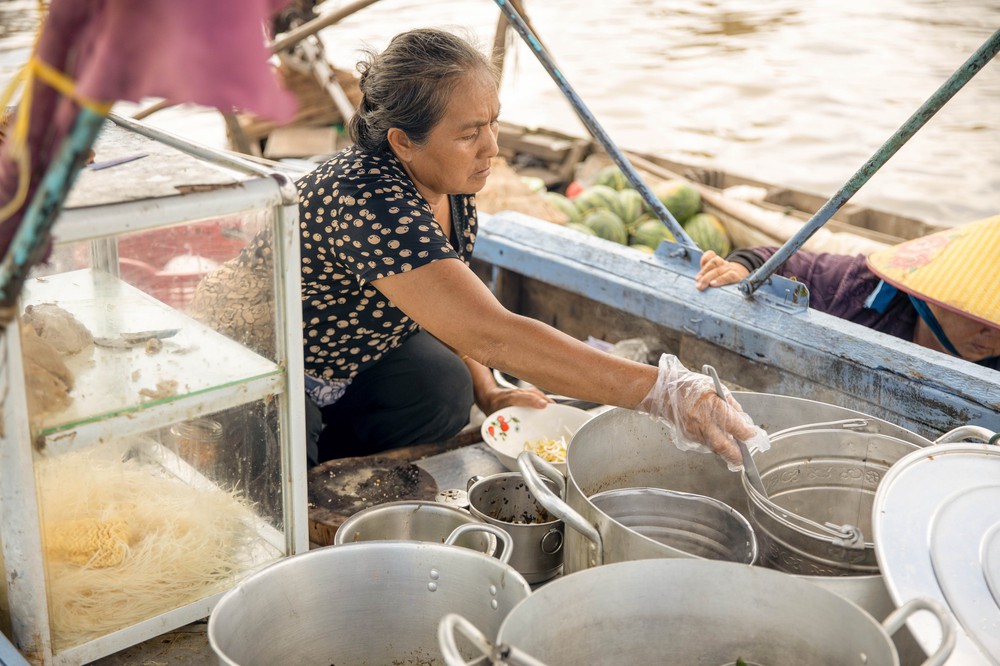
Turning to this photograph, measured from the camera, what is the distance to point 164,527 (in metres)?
1.56

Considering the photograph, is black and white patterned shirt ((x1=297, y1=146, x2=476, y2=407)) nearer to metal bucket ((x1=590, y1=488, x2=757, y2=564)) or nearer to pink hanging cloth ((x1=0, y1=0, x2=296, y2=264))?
metal bucket ((x1=590, y1=488, x2=757, y2=564))

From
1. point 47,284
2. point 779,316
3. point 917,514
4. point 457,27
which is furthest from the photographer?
point 779,316

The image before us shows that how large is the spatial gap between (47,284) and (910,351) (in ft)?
6.48

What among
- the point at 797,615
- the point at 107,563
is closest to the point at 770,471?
the point at 797,615

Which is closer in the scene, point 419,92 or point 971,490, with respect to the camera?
point 971,490

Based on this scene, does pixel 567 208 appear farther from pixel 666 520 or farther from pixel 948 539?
pixel 948 539

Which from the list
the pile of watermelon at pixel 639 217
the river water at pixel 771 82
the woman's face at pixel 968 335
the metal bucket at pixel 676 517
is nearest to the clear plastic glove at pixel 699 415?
the metal bucket at pixel 676 517

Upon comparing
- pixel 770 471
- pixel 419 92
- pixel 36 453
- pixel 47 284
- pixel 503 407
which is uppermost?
pixel 419 92

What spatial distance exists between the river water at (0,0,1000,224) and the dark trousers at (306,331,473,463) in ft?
11.9

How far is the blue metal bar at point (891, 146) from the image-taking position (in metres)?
1.89

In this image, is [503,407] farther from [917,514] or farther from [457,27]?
[917,514]

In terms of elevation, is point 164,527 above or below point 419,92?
below

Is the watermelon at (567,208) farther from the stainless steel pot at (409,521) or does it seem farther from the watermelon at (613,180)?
the stainless steel pot at (409,521)

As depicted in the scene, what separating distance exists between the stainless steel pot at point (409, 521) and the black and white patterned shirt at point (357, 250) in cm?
50
